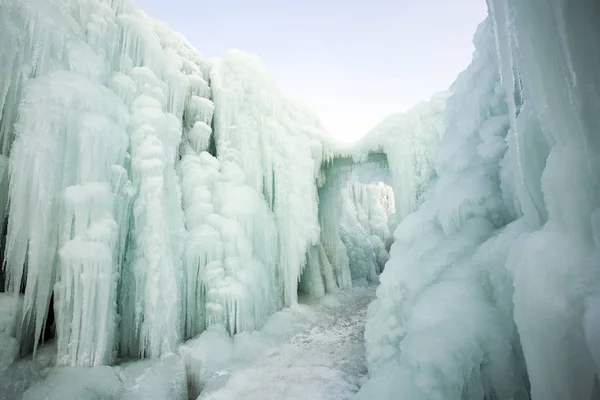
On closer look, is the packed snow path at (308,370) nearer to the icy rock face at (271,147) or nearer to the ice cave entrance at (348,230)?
the icy rock face at (271,147)

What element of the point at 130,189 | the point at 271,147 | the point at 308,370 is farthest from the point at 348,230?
the point at 130,189

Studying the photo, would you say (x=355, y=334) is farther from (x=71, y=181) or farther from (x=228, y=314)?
(x=71, y=181)

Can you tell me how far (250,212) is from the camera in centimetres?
704

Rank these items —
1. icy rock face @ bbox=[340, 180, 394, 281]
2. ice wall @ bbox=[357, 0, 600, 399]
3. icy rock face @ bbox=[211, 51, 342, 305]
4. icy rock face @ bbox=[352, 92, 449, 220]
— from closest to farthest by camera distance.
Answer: ice wall @ bbox=[357, 0, 600, 399], icy rock face @ bbox=[211, 51, 342, 305], icy rock face @ bbox=[352, 92, 449, 220], icy rock face @ bbox=[340, 180, 394, 281]

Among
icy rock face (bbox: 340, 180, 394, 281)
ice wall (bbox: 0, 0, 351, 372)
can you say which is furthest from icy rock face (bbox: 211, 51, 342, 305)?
icy rock face (bbox: 340, 180, 394, 281)

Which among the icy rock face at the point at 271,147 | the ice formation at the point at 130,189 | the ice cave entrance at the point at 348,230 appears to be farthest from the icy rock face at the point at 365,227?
the ice formation at the point at 130,189

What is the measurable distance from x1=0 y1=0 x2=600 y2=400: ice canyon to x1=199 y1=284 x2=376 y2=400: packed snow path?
23.3 inches

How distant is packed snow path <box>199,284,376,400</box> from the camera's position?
415 cm

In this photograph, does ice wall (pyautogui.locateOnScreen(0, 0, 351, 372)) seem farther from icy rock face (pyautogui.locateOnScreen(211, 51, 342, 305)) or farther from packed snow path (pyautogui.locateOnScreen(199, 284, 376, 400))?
packed snow path (pyautogui.locateOnScreen(199, 284, 376, 400))

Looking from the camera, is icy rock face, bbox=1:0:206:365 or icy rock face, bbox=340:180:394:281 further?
icy rock face, bbox=340:180:394:281

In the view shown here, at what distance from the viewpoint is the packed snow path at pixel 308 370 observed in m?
4.15

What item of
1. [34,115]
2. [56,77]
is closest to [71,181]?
[34,115]

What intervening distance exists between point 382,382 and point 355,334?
13.5ft

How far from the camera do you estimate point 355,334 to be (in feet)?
21.0
